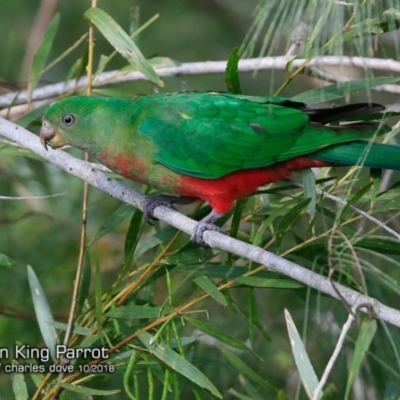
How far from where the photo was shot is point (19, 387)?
270cm

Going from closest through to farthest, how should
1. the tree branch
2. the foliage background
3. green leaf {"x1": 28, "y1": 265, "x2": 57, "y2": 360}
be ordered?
green leaf {"x1": 28, "y1": 265, "x2": 57, "y2": 360}
the foliage background
the tree branch

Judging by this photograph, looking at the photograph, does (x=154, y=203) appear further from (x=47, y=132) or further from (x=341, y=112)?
(x=341, y=112)

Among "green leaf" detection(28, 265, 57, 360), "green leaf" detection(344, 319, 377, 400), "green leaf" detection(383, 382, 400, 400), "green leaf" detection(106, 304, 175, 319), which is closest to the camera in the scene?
"green leaf" detection(344, 319, 377, 400)

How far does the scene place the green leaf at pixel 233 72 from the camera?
271 cm

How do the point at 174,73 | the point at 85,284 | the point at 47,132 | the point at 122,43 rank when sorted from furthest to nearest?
the point at 174,73 → the point at 47,132 → the point at 85,284 → the point at 122,43

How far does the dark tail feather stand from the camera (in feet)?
9.02

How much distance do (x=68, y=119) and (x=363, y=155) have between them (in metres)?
1.22

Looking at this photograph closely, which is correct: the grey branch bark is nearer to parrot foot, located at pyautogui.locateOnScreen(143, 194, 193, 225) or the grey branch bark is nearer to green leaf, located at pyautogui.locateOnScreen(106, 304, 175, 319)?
parrot foot, located at pyautogui.locateOnScreen(143, 194, 193, 225)

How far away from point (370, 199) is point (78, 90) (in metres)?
1.61

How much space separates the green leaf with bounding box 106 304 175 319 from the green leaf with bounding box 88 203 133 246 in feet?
1.49

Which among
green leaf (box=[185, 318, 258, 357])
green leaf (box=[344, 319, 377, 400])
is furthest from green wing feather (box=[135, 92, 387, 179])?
green leaf (box=[344, 319, 377, 400])

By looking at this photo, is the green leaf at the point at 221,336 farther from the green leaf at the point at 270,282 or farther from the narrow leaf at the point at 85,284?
the narrow leaf at the point at 85,284

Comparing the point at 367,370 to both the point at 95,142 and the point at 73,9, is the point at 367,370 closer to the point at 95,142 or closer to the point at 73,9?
the point at 95,142

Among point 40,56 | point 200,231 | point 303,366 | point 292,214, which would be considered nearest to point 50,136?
point 40,56
